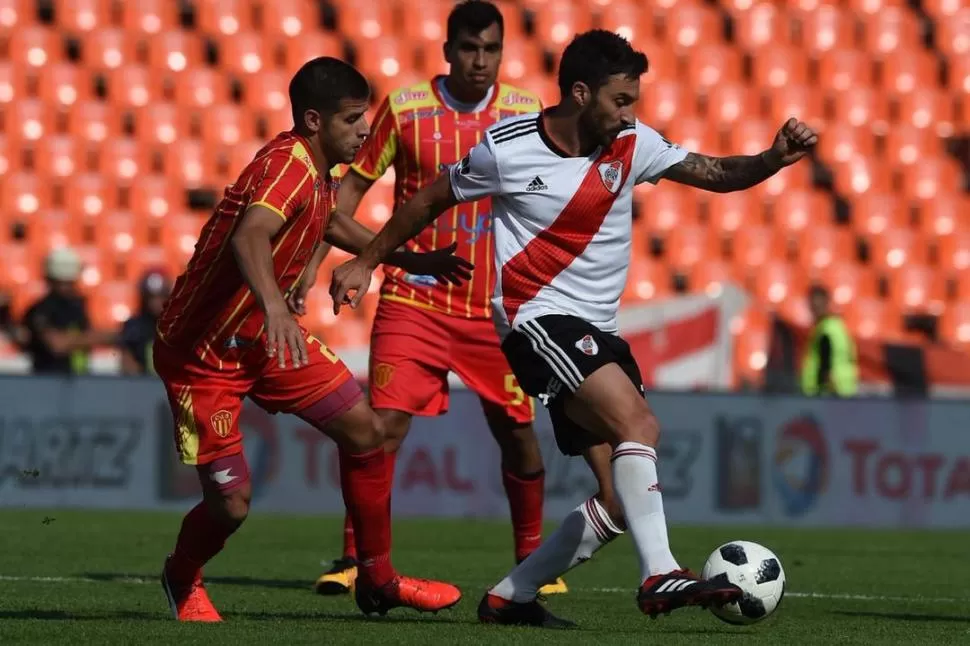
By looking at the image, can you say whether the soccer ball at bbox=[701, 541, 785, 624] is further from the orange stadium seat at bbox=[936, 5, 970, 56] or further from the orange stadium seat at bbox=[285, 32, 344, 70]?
the orange stadium seat at bbox=[936, 5, 970, 56]

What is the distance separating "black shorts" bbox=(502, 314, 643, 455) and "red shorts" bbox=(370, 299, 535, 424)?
59.1 inches

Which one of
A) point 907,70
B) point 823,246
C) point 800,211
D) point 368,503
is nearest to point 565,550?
point 368,503

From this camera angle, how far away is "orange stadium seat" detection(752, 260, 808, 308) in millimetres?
17641

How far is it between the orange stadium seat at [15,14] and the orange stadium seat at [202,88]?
1.54 meters

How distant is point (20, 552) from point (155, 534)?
1.57 meters

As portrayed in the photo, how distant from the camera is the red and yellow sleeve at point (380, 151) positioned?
736 cm

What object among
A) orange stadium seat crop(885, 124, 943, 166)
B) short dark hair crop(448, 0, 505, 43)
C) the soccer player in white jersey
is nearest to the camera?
the soccer player in white jersey

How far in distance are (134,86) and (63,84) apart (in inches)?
26.1

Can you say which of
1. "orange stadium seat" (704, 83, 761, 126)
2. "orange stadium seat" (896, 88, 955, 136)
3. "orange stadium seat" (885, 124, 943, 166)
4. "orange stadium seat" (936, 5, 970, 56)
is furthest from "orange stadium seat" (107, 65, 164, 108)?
"orange stadium seat" (936, 5, 970, 56)

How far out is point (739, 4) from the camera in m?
19.2

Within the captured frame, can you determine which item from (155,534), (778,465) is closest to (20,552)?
(155,534)

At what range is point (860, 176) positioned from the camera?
61.9ft

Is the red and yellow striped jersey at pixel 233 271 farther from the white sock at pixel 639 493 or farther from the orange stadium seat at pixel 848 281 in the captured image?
the orange stadium seat at pixel 848 281

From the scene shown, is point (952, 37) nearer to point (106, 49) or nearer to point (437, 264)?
point (106, 49)
